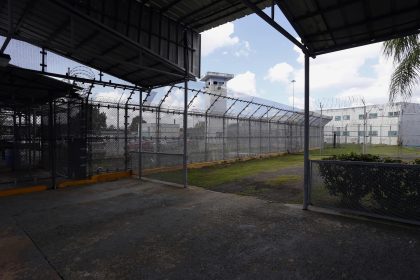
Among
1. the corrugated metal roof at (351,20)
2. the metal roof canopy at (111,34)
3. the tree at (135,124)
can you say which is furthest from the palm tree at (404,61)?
the tree at (135,124)

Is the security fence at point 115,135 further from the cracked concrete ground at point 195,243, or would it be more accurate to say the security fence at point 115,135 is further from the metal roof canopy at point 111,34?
the cracked concrete ground at point 195,243

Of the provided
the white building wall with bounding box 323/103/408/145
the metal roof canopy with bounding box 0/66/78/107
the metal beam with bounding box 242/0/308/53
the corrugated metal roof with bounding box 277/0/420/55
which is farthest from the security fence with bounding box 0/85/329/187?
the white building wall with bounding box 323/103/408/145

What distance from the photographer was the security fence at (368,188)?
519 centimetres

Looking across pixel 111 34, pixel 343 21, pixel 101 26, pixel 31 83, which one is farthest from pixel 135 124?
pixel 343 21

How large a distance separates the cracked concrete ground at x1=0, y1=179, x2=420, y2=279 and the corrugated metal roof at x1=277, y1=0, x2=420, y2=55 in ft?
12.2

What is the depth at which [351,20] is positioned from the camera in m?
5.55

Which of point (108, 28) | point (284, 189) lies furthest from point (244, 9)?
point (284, 189)

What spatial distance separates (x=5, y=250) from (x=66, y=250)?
966 millimetres

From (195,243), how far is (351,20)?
5.00m

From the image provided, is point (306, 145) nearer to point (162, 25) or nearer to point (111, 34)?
point (111, 34)

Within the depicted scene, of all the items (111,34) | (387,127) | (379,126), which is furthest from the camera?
(379,126)

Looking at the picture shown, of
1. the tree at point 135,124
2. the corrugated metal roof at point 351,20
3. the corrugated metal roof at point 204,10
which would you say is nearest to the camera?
the corrugated metal roof at point 351,20

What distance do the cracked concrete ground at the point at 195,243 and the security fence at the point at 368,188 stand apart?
344 millimetres

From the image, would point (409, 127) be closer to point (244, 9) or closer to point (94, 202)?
point (244, 9)
